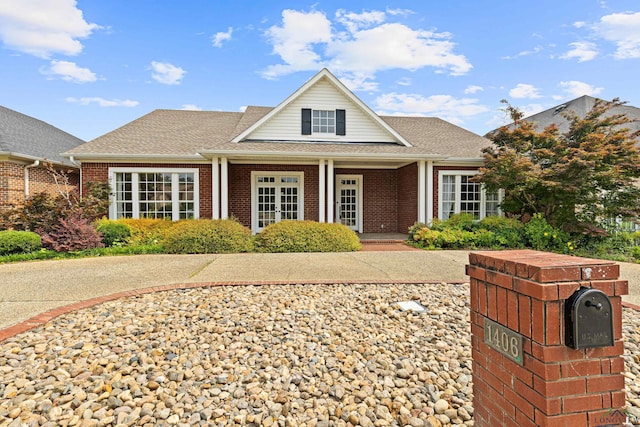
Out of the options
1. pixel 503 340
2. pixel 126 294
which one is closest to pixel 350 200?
pixel 126 294

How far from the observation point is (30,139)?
13.9m

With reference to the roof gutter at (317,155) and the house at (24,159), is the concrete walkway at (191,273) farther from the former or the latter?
the house at (24,159)

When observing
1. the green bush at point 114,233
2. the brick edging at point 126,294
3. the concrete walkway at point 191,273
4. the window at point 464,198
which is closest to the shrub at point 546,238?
the concrete walkway at point 191,273

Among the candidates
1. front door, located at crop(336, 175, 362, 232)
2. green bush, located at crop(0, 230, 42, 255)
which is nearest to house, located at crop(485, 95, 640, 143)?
front door, located at crop(336, 175, 362, 232)

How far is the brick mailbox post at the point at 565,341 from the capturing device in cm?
134

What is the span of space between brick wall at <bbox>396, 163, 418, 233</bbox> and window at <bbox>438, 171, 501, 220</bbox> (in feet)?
3.75

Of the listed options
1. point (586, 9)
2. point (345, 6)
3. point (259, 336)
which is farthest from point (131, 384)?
point (586, 9)

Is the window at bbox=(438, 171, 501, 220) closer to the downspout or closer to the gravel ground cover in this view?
the gravel ground cover

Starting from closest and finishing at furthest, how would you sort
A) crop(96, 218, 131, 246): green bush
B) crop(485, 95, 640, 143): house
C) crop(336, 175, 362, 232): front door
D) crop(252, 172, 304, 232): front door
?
crop(96, 218, 131, 246): green bush, crop(252, 172, 304, 232): front door, crop(336, 175, 362, 232): front door, crop(485, 95, 640, 143): house

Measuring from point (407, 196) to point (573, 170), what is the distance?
556 centimetres

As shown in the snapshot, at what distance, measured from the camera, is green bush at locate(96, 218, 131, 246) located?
1000 centimetres

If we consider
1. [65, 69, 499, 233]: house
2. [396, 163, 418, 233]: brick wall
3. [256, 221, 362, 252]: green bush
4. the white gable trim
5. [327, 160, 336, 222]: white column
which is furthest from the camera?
[396, 163, 418, 233]: brick wall

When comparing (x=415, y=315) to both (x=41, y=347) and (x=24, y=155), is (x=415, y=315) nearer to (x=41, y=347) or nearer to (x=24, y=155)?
(x=41, y=347)

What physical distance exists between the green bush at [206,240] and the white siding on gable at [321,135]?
435 centimetres
